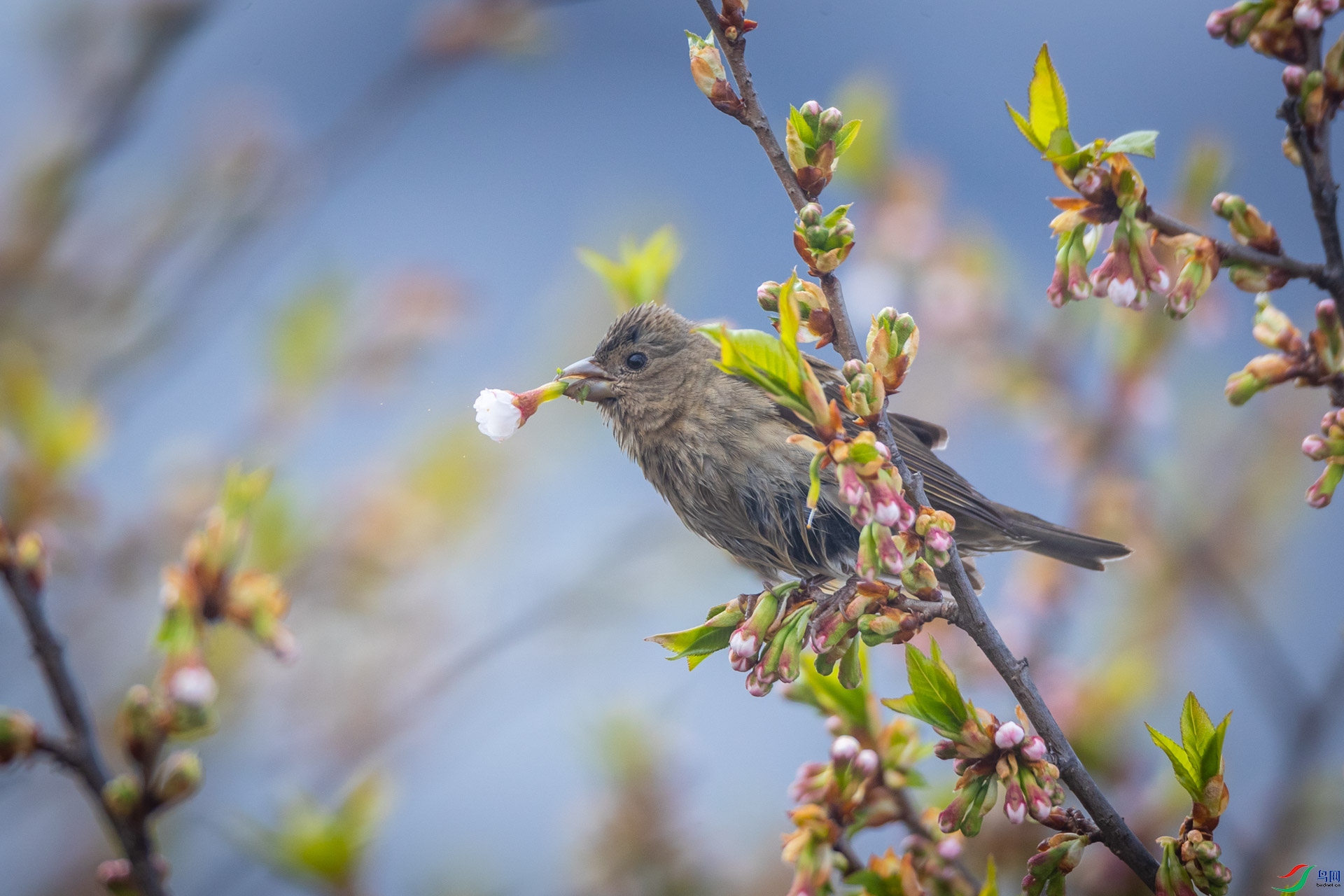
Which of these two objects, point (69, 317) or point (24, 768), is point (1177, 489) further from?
point (69, 317)

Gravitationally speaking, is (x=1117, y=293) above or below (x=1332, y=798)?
above

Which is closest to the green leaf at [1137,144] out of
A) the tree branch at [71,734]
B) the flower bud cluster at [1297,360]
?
the flower bud cluster at [1297,360]

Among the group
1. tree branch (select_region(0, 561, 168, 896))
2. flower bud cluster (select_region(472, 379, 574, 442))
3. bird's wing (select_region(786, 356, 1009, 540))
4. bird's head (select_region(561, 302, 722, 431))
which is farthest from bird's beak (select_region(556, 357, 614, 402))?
tree branch (select_region(0, 561, 168, 896))

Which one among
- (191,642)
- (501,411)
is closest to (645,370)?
(501,411)

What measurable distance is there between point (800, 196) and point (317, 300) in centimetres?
130

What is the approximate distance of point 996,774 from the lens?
38.6 inches

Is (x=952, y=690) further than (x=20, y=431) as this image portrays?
No

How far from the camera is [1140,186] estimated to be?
95cm

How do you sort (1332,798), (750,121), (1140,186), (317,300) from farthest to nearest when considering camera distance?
(317,300), (1332,798), (750,121), (1140,186)

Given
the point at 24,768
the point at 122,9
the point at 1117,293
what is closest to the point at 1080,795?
the point at 1117,293

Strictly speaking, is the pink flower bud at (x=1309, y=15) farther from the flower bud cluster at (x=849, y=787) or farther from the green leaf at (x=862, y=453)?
the flower bud cluster at (x=849, y=787)

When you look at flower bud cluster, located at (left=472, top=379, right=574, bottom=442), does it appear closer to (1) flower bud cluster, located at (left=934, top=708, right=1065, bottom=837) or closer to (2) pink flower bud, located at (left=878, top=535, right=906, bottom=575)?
(2) pink flower bud, located at (left=878, top=535, right=906, bottom=575)

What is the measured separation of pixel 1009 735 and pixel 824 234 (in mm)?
510

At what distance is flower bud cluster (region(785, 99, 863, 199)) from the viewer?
Result: 100 cm
